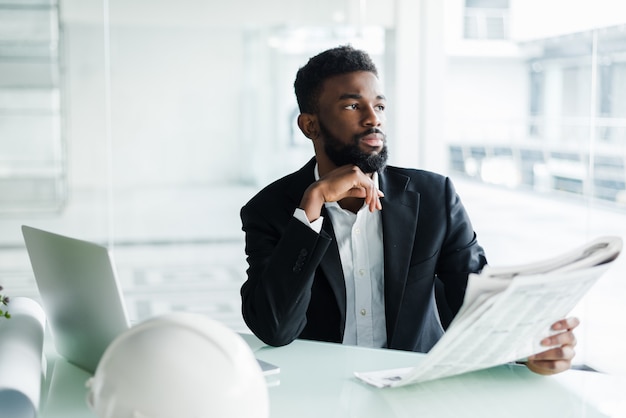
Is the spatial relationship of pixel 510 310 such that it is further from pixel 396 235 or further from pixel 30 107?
pixel 30 107

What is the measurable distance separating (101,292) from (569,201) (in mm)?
3695

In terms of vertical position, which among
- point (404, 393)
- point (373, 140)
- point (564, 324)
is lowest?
point (404, 393)

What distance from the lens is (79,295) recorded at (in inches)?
60.6

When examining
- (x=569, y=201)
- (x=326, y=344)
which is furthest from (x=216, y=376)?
(x=569, y=201)

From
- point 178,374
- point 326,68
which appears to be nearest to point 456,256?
point 326,68

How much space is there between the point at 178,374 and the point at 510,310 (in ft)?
1.92

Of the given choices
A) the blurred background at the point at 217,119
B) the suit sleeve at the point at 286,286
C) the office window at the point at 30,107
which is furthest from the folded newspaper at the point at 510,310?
the office window at the point at 30,107

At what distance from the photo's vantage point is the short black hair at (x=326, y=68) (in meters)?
2.26

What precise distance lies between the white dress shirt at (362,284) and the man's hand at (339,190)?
0.12 metres

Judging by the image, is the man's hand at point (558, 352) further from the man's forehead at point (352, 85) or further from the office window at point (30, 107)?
the office window at point (30, 107)

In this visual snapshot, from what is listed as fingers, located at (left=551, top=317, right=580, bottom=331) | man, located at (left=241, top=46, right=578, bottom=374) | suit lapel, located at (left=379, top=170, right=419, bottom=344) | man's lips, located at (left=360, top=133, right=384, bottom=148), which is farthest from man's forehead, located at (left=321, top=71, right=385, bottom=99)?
fingers, located at (left=551, top=317, right=580, bottom=331)

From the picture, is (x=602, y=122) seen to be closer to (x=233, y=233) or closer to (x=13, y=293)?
(x=233, y=233)

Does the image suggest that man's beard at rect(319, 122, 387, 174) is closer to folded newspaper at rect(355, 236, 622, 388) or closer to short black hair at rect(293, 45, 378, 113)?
short black hair at rect(293, 45, 378, 113)

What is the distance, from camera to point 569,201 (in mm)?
4676
